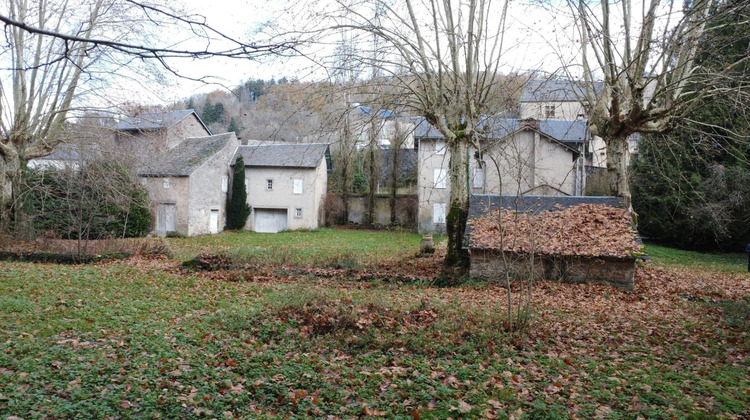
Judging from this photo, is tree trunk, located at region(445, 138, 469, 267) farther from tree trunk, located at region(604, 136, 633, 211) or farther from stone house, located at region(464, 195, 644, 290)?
tree trunk, located at region(604, 136, 633, 211)

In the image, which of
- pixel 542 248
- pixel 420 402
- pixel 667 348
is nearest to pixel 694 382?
pixel 667 348

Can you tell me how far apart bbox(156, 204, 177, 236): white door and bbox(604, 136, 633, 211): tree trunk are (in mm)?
26432

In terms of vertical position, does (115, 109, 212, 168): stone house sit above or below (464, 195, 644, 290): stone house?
above

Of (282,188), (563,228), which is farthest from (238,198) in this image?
(563,228)

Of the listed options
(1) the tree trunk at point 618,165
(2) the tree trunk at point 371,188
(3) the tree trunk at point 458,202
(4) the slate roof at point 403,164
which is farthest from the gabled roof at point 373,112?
(4) the slate roof at point 403,164

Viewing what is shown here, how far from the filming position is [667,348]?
6836mm

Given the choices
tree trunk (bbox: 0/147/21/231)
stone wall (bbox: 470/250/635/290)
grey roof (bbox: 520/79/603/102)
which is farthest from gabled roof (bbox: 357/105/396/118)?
tree trunk (bbox: 0/147/21/231)

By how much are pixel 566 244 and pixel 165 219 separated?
88.0 ft

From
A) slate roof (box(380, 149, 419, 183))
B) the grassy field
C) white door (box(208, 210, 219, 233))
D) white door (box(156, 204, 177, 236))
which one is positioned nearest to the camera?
the grassy field

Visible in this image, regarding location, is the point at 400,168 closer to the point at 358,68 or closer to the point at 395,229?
the point at 395,229

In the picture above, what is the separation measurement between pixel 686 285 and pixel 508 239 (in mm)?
4743

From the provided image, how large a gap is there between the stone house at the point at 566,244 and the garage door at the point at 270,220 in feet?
82.1

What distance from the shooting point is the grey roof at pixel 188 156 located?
3139 centimetres

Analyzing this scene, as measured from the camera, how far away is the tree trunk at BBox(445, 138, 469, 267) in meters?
14.7
